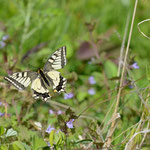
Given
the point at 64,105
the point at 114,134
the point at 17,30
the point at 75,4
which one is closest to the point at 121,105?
the point at 114,134

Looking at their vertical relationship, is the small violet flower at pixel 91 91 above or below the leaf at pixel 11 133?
above

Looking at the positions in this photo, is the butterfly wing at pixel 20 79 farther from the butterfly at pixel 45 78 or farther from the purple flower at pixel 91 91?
the purple flower at pixel 91 91

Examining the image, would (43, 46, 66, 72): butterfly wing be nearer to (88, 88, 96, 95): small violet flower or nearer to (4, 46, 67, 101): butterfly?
(4, 46, 67, 101): butterfly

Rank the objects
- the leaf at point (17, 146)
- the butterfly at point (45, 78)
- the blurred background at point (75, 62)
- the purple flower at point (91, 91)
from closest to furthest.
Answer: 1. the leaf at point (17, 146)
2. the blurred background at point (75, 62)
3. the butterfly at point (45, 78)
4. the purple flower at point (91, 91)

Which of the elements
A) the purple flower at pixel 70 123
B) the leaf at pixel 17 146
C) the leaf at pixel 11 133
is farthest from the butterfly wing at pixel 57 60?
the leaf at pixel 17 146

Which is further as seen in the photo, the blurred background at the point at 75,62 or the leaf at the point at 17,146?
the blurred background at the point at 75,62

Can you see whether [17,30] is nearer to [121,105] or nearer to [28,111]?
[28,111]

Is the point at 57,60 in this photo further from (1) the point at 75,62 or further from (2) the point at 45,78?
(1) the point at 75,62

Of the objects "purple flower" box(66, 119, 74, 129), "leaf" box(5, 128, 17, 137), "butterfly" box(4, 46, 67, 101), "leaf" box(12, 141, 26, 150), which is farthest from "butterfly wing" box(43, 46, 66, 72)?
"leaf" box(12, 141, 26, 150)
